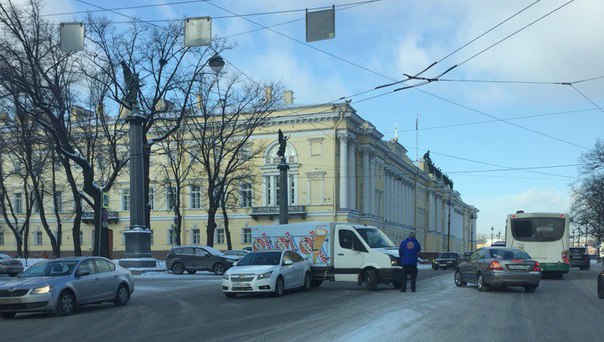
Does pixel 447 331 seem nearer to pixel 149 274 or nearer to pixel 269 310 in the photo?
pixel 269 310

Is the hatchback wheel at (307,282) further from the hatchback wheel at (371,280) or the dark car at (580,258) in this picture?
the dark car at (580,258)

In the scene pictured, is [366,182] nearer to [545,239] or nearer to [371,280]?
[545,239]

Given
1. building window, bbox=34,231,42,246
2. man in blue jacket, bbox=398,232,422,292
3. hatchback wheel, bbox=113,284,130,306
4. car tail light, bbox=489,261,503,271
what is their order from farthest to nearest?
building window, bbox=34,231,42,246
car tail light, bbox=489,261,503,271
man in blue jacket, bbox=398,232,422,292
hatchback wheel, bbox=113,284,130,306

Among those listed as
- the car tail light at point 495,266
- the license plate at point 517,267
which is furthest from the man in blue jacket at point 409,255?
the license plate at point 517,267

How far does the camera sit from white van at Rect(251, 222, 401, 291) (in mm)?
20844

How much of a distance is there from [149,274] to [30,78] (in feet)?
39.4

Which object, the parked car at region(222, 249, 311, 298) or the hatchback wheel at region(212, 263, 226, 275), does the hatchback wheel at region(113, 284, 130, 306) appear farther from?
the hatchback wheel at region(212, 263, 226, 275)

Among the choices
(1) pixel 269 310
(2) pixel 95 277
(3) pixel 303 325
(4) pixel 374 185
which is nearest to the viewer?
(3) pixel 303 325

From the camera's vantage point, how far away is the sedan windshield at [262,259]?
1966 centimetres

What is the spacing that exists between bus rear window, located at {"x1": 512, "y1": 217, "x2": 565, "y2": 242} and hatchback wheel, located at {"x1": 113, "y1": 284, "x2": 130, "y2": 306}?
19.3 metres

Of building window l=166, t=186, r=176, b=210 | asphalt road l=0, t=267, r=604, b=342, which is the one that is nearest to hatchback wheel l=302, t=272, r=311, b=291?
asphalt road l=0, t=267, r=604, b=342

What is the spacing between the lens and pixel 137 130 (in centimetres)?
3206

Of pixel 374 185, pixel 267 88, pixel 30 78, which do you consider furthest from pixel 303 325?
pixel 374 185

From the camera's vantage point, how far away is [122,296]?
17.1 meters
